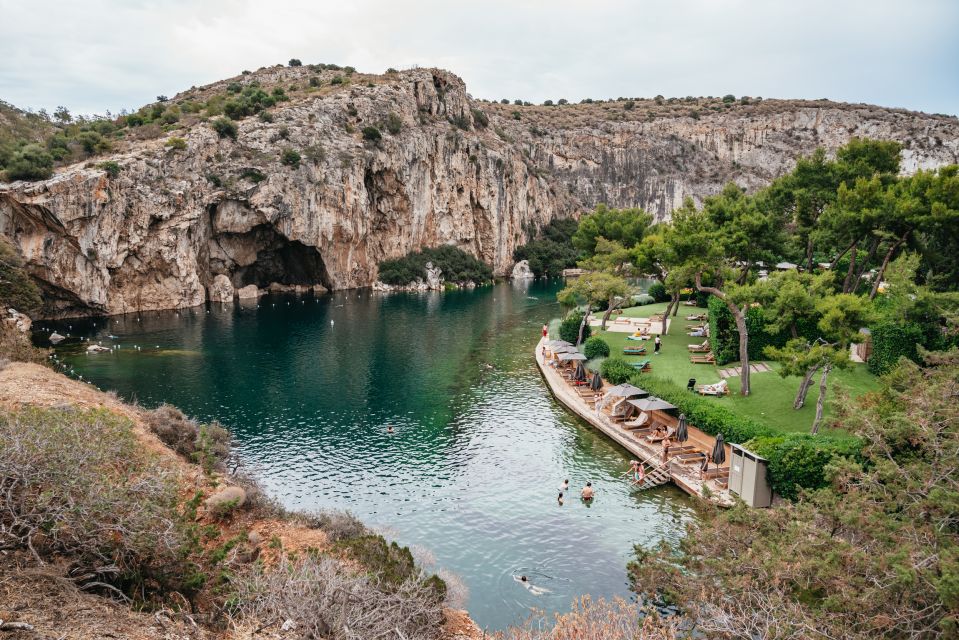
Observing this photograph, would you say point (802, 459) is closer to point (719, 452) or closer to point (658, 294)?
point (719, 452)

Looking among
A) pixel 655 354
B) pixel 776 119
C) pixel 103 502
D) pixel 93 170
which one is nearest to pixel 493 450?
pixel 655 354

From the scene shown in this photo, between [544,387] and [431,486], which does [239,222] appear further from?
Result: [431,486]

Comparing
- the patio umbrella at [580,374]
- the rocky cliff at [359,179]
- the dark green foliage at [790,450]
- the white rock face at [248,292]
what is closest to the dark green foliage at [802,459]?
the dark green foliage at [790,450]

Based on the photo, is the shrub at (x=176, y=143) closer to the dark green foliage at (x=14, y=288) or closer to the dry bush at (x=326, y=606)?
the dark green foliage at (x=14, y=288)

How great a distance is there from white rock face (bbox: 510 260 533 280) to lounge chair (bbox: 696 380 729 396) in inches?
3005

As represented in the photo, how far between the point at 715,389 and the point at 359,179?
202ft

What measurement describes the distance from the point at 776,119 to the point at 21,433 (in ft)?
494

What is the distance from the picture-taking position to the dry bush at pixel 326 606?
932 centimetres

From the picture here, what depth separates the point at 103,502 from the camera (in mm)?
9961

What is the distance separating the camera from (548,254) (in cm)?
10662

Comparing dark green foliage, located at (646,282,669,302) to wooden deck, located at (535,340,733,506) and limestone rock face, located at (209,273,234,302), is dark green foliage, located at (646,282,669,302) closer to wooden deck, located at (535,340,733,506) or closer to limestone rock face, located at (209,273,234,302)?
wooden deck, located at (535,340,733,506)

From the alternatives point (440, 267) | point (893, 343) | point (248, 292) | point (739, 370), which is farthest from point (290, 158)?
point (893, 343)

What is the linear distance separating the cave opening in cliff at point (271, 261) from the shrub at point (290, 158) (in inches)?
332

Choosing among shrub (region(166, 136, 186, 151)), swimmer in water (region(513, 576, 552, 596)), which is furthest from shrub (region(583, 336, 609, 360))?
shrub (region(166, 136, 186, 151))
